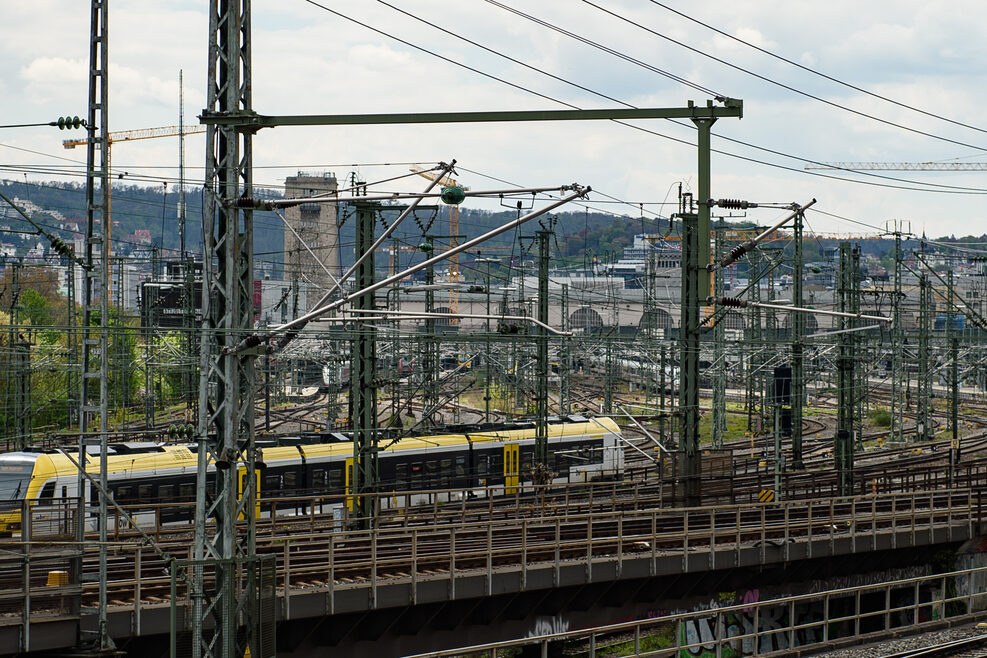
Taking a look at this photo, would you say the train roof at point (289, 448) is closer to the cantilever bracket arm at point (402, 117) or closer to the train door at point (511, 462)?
the train door at point (511, 462)

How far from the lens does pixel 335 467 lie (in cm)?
3145

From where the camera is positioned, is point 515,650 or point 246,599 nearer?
point 246,599

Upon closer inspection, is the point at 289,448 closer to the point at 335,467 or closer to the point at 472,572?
the point at 335,467

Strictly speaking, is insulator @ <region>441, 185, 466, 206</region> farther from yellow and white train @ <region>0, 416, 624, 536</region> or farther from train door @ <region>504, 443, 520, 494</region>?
train door @ <region>504, 443, 520, 494</region>

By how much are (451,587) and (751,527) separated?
7241 mm

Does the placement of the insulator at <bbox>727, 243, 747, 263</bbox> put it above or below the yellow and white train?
above

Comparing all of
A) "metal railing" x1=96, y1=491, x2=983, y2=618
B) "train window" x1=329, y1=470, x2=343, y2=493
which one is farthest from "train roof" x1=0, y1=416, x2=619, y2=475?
"metal railing" x1=96, y1=491, x2=983, y2=618

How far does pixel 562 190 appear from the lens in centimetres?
1378

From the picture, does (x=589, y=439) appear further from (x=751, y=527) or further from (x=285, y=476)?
(x=751, y=527)

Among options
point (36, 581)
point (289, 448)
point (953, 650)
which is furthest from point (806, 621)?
point (36, 581)

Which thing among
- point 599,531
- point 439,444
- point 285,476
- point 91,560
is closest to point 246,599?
point 91,560

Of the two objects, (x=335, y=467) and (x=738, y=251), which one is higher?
(x=738, y=251)

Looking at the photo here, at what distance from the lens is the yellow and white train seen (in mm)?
26969

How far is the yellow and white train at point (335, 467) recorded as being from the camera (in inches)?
1062
